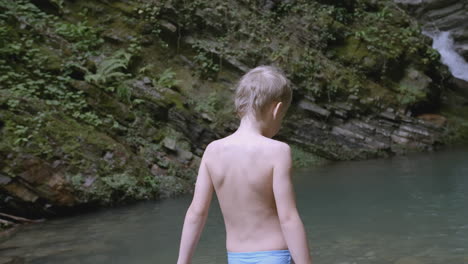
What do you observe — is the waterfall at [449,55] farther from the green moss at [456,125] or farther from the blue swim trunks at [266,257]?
the blue swim trunks at [266,257]

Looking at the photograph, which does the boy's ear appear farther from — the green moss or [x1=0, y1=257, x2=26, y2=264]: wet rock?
the green moss

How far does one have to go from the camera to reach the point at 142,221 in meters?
6.90

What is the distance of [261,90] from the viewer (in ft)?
6.95

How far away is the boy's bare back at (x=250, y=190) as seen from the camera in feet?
6.75

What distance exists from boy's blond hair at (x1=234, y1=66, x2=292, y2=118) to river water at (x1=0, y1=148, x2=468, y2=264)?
2933 mm

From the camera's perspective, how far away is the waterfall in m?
18.6

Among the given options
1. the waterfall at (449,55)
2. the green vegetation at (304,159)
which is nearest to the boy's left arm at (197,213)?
the green vegetation at (304,159)

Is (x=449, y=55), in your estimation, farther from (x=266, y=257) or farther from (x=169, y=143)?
(x=266, y=257)

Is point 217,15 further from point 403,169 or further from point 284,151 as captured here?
point 284,151

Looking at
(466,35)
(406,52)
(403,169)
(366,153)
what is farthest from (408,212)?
(466,35)

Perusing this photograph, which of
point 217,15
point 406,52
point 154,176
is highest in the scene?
point 406,52

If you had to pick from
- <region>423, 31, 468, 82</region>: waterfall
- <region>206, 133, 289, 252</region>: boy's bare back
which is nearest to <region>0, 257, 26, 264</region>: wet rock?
<region>206, 133, 289, 252</region>: boy's bare back

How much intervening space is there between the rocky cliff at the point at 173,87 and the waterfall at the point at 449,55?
133cm

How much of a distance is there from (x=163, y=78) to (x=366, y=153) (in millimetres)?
6284
